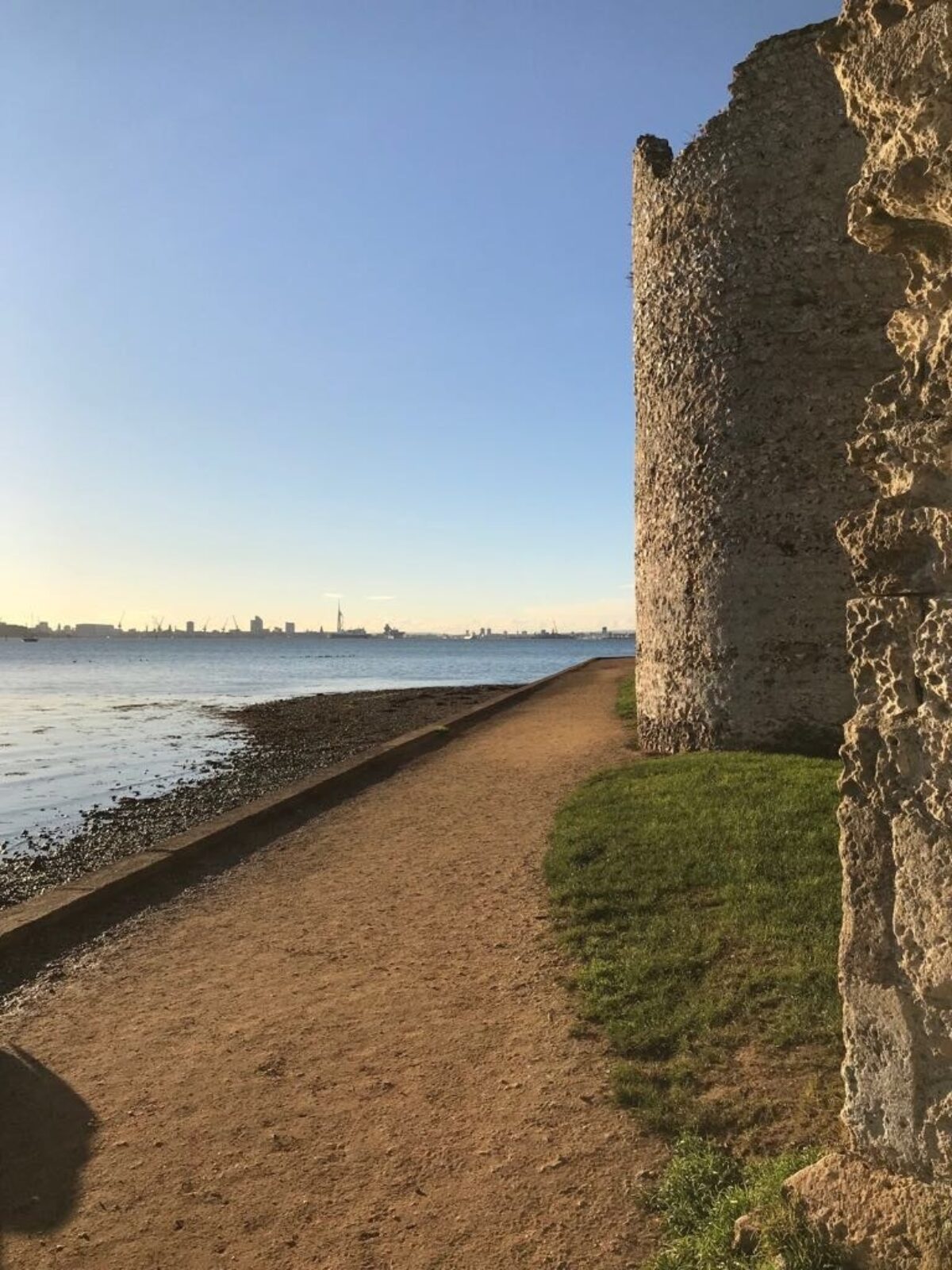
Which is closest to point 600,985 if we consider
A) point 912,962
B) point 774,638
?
point 912,962

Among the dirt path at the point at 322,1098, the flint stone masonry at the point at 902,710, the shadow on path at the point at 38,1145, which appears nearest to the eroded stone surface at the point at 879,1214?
the flint stone masonry at the point at 902,710

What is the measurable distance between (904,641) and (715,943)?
9.90ft

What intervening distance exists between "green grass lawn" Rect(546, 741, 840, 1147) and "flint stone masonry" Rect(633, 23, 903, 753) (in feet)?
5.92

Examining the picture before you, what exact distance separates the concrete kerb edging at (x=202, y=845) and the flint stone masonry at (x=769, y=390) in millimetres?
4330

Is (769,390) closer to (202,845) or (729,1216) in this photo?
(202,845)

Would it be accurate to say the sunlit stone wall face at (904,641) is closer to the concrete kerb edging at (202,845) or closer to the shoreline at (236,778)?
the concrete kerb edging at (202,845)

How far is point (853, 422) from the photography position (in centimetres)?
996

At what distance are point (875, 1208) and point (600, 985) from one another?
7.66 ft

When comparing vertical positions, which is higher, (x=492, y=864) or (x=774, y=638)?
(x=774, y=638)

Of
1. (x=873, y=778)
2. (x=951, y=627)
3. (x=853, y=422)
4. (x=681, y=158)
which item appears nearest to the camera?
(x=951, y=627)

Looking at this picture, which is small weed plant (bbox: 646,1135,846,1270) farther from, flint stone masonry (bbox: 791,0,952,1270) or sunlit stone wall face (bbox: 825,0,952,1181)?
sunlit stone wall face (bbox: 825,0,952,1181)

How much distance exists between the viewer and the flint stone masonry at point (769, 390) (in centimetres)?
998

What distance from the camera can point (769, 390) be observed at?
1017 centimetres

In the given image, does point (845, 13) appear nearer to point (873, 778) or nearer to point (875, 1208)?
point (873, 778)
